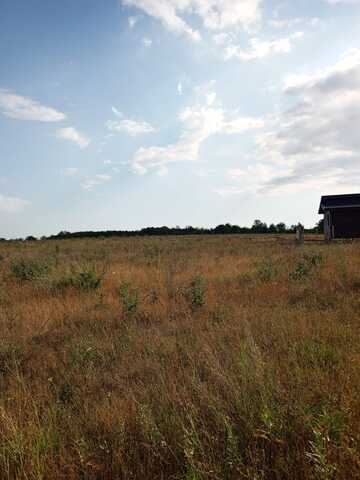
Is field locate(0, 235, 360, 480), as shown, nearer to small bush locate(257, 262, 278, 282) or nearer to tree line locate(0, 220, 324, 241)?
small bush locate(257, 262, 278, 282)

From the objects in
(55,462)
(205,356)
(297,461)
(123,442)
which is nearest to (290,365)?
(205,356)

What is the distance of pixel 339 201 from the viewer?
2350 cm

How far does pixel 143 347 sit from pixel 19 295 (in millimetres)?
5064

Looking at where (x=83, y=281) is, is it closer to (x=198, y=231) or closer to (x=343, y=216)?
(x=343, y=216)

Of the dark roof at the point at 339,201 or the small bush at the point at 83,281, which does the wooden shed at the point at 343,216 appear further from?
the small bush at the point at 83,281

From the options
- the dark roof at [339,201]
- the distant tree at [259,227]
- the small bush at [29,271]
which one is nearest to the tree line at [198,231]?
the distant tree at [259,227]

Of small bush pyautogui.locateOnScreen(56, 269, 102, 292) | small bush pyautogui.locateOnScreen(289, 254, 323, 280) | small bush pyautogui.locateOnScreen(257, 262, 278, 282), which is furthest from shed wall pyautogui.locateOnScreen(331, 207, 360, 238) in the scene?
small bush pyautogui.locateOnScreen(56, 269, 102, 292)

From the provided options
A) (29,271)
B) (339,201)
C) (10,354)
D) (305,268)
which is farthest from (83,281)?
(339,201)

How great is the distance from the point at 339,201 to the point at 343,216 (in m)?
1.22

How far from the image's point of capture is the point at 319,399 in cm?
252

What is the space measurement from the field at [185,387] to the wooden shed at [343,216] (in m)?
18.8

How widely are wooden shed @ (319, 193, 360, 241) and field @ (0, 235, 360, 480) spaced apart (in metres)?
18.8

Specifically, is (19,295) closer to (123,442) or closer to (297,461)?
(123,442)

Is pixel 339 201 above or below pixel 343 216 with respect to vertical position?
above
